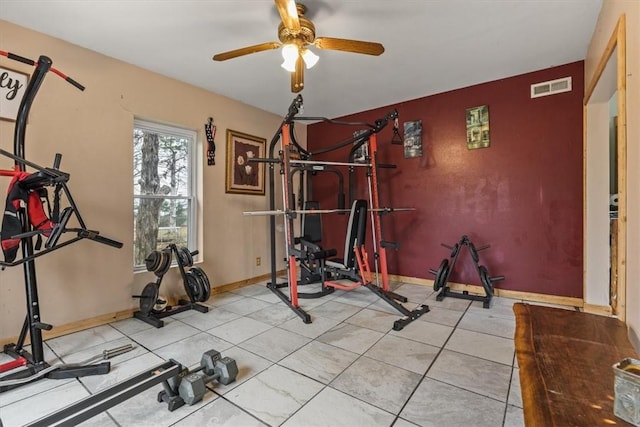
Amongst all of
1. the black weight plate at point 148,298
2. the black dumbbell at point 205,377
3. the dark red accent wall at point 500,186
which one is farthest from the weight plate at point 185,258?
the dark red accent wall at point 500,186

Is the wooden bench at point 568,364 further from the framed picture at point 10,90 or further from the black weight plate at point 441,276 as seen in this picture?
the framed picture at point 10,90

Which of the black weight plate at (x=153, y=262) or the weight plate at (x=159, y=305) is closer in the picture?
the black weight plate at (x=153, y=262)

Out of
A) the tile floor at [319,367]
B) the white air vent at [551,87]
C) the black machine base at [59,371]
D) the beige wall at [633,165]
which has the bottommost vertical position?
the tile floor at [319,367]

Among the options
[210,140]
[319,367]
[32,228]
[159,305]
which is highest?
[210,140]

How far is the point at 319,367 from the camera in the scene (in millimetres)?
1961

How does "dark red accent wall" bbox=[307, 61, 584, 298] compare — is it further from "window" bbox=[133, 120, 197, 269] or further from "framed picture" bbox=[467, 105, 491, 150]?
"window" bbox=[133, 120, 197, 269]

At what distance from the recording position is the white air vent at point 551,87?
3.05 meters

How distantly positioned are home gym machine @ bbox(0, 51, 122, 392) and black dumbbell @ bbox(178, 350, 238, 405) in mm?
702

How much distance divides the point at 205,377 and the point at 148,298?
146 centimetres

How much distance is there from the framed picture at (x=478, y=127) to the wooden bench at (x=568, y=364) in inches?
99.3

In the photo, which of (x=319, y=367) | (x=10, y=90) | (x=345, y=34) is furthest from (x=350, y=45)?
(x=10, y=90)

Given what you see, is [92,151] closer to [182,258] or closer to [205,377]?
[182,258]

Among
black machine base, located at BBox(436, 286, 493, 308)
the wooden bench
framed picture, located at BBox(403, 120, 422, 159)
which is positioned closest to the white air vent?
framed picture, located at BBox(403, 120, 422, 159)

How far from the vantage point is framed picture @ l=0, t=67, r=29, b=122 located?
2.26 metres
